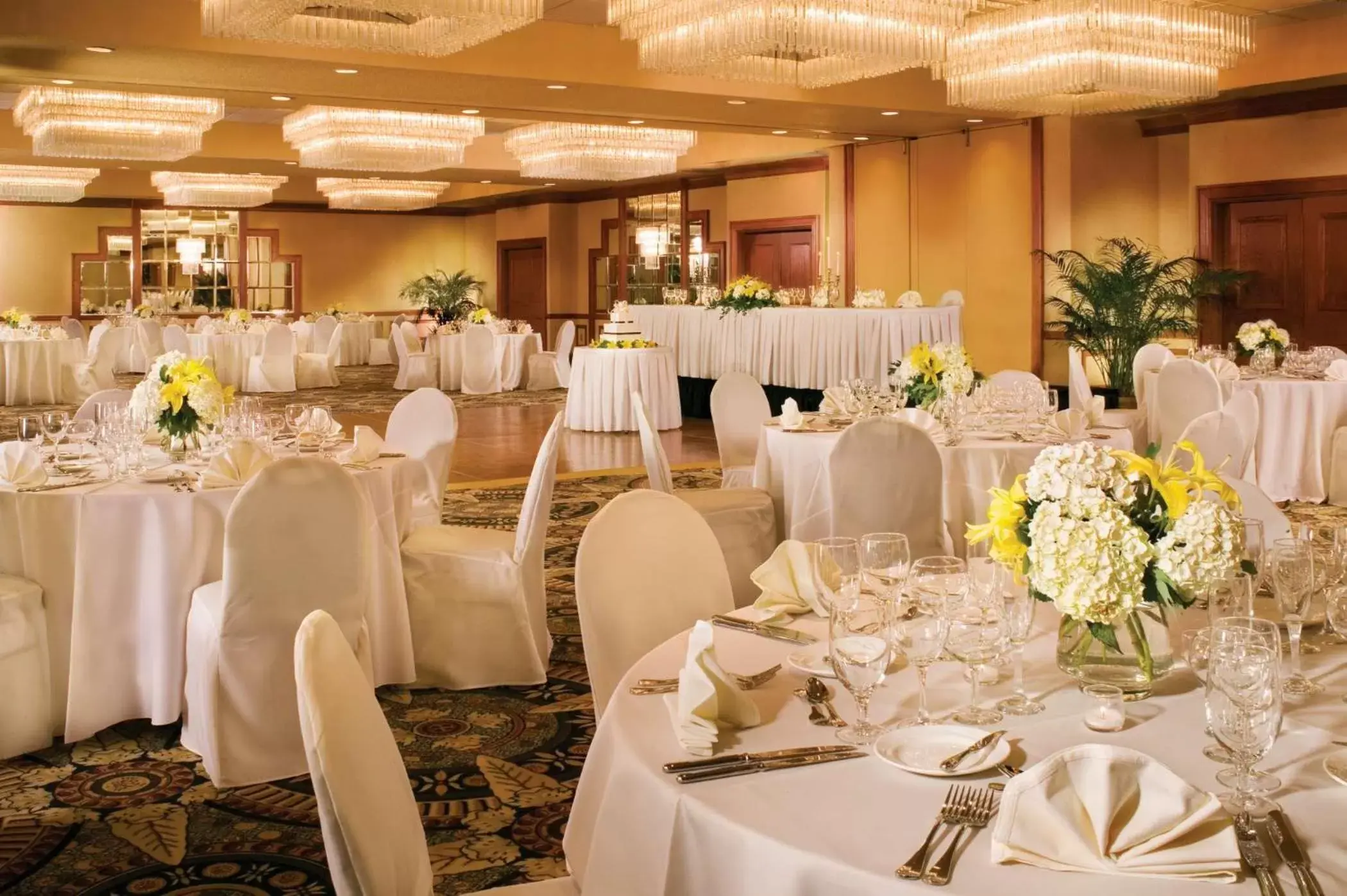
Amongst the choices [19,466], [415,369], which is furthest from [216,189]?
[19,466]

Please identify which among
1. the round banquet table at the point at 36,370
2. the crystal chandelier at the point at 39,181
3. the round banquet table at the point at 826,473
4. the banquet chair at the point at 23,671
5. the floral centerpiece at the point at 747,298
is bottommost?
the banquet chair at the point at 23,671

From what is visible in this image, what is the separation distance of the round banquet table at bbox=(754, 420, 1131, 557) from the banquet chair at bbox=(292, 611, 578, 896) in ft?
10.9

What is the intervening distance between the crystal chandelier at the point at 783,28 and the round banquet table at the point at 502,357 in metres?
9.09

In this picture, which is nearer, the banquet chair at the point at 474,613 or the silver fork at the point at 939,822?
the silver fork at the point at 939,822

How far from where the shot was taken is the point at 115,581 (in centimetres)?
417

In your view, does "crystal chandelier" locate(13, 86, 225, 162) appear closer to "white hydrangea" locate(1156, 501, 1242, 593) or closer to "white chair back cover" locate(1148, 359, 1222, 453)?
"white chair back cover" locate(1148, 359, 1222, 453)

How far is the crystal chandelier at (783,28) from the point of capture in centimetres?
689

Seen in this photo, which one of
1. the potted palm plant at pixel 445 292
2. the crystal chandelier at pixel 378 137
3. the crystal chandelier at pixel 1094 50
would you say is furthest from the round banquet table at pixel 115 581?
the potted palm plant at pixel 445 292

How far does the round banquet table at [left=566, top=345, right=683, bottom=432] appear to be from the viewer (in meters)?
12.1

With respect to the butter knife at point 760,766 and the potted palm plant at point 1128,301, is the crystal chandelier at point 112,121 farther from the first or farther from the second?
the butter knife at point 760,766

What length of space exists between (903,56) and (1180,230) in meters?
7.04

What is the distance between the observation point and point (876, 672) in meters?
1.86

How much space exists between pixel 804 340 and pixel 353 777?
11218mm

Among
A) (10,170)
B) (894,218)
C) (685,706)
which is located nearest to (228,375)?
(10,170)
